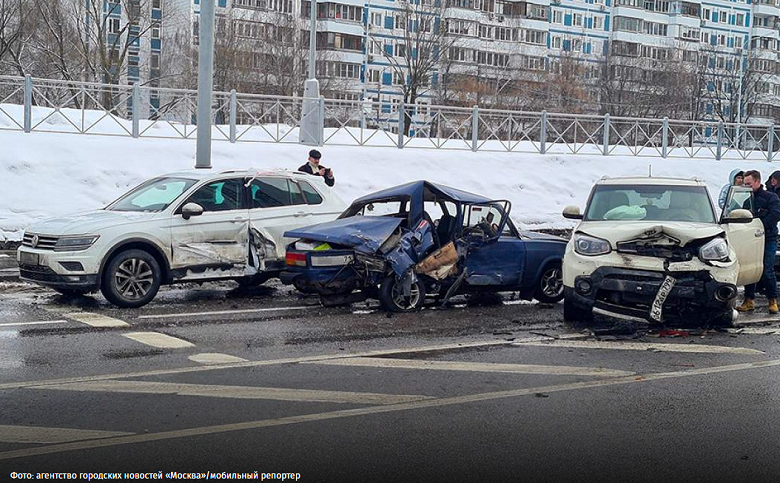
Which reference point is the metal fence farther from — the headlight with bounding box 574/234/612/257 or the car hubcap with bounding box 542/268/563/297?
the headlight with bounding box 574/234/612/257

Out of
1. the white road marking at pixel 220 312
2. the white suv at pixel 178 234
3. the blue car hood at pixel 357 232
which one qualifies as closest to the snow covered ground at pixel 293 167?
the white suv at pixel 178 234

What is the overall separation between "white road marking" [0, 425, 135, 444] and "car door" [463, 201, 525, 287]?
683cm

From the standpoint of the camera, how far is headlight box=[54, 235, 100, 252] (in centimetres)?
1147

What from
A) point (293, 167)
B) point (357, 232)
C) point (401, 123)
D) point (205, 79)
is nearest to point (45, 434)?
point (357, 232)

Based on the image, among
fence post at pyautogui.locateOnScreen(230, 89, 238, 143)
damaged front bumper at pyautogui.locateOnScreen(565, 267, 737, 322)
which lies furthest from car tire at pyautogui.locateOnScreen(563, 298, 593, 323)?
fence post at pyautogui.locateOnScreen(230, 89, 238, 143)

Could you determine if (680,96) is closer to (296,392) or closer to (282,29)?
(282,29)

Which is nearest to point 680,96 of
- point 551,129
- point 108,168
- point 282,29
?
point 282,29

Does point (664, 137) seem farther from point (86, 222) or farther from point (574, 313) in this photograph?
point (86, 222)

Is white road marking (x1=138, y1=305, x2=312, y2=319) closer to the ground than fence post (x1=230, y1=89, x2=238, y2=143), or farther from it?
closer to the ground

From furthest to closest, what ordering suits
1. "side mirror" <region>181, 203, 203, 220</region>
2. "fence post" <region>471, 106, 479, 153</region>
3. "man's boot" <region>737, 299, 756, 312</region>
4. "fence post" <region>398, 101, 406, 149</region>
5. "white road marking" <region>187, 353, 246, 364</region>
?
1. "fence post" <region>471, 106, 479, 153</region>
2. "fence post" <region>398, 101, 406, 149</region>
3. "man's boot" <region>737, 299, 756, 312</region>
4. "side mirror" <region>181, 203, 203, 220</region>
5. "white road marking" <region>187, 353, 246, 364</region>

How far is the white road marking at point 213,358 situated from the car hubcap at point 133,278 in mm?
3243

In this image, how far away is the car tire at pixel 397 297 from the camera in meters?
11.8

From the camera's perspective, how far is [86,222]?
11797 millimetres

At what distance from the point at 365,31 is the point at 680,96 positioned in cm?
2761
